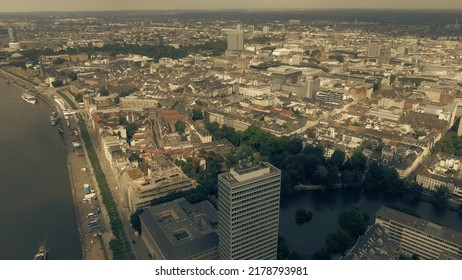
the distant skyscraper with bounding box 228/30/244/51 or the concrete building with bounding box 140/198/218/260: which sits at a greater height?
the distant skyscraper with bounding box 228/30/244/51

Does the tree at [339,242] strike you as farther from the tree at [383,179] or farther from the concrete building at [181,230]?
the tree at [383,179]

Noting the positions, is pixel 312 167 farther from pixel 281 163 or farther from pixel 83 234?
pixel 83 234

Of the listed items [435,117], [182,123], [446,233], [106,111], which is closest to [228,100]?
[182,123]

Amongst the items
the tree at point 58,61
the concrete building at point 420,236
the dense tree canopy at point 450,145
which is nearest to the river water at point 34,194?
the concrete building at point 420,236

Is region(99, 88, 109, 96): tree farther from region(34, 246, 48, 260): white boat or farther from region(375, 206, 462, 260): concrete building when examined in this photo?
region(375, 206, 462, 260): concrete building

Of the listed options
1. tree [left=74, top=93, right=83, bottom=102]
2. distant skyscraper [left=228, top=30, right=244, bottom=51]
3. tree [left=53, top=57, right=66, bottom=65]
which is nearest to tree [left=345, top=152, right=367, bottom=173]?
tree [left=74, top=93, right=83, bottom=102]

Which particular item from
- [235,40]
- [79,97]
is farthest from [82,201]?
[235,40]

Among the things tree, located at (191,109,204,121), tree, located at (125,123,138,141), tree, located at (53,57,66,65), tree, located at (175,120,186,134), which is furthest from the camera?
tree, located at (53,57,66,65)
